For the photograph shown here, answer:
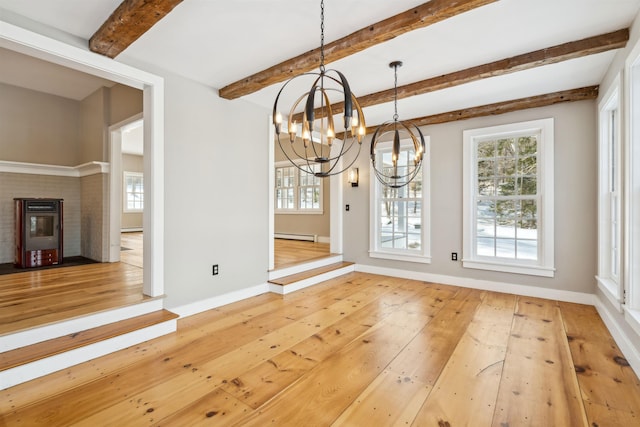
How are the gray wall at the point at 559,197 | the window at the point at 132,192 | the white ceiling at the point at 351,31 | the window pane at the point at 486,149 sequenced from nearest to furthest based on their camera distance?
1. the white ceiling at the point at 351,31
2. the gray wall at the point at 559,197
3. the window pane at the point at 486,149
4. the window at the point at 132,192

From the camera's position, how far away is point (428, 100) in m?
3.89

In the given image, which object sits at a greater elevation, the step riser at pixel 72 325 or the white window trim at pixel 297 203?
the white window trim at pixel 297 203

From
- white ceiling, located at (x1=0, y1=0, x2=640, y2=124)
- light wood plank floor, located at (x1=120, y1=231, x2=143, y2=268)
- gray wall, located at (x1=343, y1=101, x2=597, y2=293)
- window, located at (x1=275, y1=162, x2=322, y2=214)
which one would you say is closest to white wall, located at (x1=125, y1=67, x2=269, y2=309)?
white ceiling, located at (x1=0, y1=0, x2=640, y2=124)

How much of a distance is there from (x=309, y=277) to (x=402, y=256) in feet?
5.35

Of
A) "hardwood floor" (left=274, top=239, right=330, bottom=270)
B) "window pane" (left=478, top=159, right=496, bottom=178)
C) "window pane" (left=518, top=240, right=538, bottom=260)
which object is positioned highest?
"window pane" (left=478, top=159, right=496, bottom=178)

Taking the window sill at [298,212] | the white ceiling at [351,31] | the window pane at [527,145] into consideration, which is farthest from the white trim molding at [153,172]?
the window sill at [298,212]

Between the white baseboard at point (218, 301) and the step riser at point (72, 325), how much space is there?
1.06ft

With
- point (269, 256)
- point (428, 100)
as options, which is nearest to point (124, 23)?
point (269, 256)

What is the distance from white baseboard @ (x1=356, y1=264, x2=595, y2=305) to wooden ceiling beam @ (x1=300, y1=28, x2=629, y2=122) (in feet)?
8.99

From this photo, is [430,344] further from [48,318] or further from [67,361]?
[48,318]

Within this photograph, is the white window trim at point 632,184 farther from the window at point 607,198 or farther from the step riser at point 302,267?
the step riser at point 302,267

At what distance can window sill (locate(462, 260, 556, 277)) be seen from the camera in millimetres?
3890

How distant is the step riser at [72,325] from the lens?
2129 millimetres

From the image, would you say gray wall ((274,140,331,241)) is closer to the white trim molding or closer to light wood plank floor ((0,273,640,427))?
light wood plank floor ((0,273,640,427))
